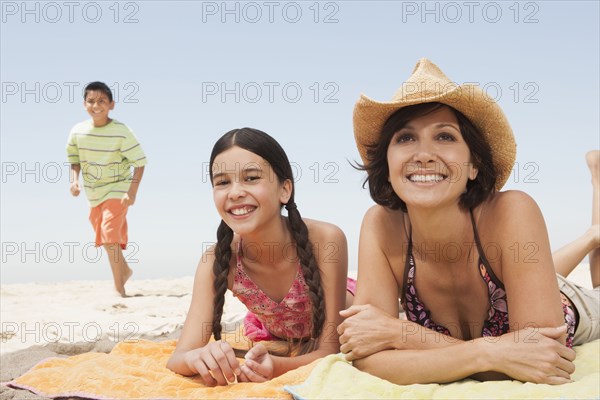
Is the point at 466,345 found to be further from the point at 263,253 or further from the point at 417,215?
the point at 263,253

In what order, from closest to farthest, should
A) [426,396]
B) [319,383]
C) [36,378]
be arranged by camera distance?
[426,396], [319,383], [36,378]

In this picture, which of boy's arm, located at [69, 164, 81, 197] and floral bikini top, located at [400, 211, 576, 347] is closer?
floral bikini top, located at [400, 211, 576, 347]

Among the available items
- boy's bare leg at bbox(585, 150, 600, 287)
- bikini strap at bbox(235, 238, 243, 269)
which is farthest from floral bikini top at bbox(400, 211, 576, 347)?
boy's bare leg at bbox(585, 150, 600, 287)

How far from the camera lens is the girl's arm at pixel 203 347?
10.8ft

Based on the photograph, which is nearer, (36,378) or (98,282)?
(36,378)

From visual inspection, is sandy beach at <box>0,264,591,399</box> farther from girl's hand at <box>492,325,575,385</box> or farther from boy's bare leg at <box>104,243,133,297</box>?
girl's hand at <box>492,325,575,385</box>

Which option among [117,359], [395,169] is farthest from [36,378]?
[395,169]

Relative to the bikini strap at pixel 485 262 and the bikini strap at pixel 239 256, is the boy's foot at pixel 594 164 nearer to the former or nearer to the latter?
the bikini strap at pixel 485 262

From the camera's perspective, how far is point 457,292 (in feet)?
10.9

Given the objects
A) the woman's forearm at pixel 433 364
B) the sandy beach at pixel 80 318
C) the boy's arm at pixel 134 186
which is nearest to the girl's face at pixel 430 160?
the woman's forearm at pixel 433 364

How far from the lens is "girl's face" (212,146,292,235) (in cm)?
361

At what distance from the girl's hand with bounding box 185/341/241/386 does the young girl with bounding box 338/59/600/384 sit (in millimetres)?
612

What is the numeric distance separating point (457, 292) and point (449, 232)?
1.10ft

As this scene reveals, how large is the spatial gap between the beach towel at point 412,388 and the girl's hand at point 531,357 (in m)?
0.06
